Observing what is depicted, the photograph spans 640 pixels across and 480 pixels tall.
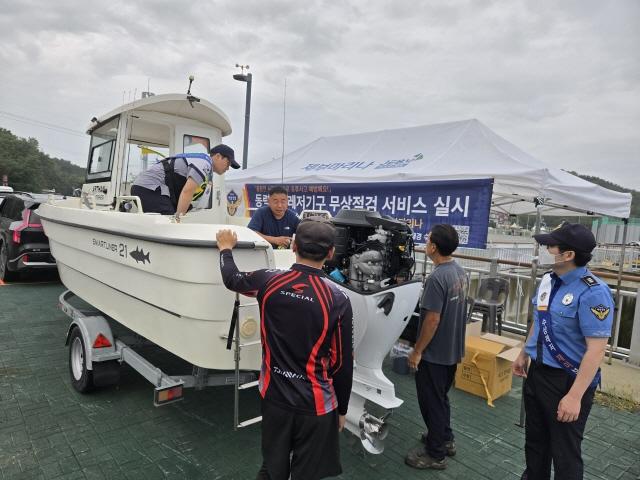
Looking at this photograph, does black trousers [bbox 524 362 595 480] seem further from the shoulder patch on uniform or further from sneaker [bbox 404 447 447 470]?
sneaker [bbox 404 447 447 470]

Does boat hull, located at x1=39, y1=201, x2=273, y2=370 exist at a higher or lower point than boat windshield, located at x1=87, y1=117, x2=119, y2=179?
lower

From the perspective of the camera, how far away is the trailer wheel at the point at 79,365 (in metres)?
3.24

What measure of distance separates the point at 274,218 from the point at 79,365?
211 cm

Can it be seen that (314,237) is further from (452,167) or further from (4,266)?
(4,266)

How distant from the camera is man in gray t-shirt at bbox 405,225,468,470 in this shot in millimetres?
2598

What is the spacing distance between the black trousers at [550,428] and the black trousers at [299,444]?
1.18 m

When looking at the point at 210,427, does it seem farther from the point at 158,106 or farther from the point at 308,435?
the point at 158,106

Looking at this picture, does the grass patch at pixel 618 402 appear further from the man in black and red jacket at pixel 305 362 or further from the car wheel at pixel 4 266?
the car wheel at pixel 4 266

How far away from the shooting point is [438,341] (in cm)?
A: 265

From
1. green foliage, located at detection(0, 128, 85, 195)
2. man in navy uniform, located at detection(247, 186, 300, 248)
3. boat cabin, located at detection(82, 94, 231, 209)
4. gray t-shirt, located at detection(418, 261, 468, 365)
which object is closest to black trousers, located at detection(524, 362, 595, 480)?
gray t-shirt, located at detection(418, 261, 468, 365)

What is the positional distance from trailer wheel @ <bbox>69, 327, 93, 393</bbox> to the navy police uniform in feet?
10.5

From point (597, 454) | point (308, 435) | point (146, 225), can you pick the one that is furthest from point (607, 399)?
point (146, 225)

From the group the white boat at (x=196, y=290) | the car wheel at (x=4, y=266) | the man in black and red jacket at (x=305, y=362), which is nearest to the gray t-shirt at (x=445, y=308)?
the white boat at (x=196, y=290)

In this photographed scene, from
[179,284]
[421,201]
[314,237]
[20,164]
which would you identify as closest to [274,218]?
[179,284]
